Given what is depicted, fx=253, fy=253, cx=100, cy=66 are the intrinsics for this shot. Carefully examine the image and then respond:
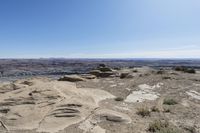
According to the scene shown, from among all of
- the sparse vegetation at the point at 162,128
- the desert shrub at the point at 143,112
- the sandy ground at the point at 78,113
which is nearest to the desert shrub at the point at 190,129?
the sandy ground at the point at 78,113

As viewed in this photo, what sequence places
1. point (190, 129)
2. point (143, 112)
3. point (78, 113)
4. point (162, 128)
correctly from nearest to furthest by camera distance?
point (162, 128) → point (190, 129) → point (78, 113) → point (143, 112)

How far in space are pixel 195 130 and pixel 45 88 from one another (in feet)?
29.5

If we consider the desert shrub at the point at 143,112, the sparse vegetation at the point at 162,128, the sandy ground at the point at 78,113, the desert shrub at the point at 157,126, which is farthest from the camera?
the desert shrub at the point at 143,112

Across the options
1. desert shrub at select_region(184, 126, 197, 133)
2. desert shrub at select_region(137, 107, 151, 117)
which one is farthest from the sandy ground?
desert shrub at select_region(137, 107, 151, 117)

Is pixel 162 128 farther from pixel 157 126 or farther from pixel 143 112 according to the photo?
pixel 143 112

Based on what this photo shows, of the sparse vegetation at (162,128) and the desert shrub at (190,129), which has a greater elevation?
the sparse vegetation at (162,128)

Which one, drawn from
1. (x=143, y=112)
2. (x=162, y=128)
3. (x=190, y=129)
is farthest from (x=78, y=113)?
(x=190, y=129)

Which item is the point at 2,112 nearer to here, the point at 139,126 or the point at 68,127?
the point at 68,127

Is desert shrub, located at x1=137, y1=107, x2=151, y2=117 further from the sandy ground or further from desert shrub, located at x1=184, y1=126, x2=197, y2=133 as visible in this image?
desert shrub, located at x1=184, y1=126, x2=197, y2=133

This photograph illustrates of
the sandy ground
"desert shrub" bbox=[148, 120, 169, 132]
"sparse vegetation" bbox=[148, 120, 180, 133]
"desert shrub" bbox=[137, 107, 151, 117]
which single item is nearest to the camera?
"sparse vegetation" bbox=[148, 120, 180, 133]

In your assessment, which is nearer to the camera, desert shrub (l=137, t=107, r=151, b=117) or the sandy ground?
the sandy ground

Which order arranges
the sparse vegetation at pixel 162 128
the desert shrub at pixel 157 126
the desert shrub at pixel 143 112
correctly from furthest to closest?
the desert shrub at pixel 143 112 → the desert shrub at pixel 157 126 → the sparse vegetation at pixel 162 128

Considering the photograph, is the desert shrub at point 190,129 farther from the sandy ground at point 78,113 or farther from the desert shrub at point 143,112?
the desert shrub at point 143,112

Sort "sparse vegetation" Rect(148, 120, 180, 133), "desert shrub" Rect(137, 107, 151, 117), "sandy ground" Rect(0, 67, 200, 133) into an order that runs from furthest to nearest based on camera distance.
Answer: "desert shrub" Rect(137, 107, 151, 117) → "sandy ground" Rect(0, 67, 200, 133) → "sparse vegetation" Rect(148, 120, 180, 133)
